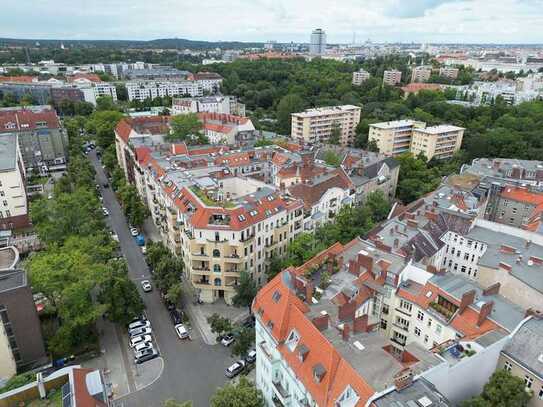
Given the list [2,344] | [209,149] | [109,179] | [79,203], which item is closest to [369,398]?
[2,344]

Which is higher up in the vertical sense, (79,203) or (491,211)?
(79,203)

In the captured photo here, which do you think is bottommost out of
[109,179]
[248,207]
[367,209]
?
[109,179]

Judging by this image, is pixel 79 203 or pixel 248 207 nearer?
pixel 248 207

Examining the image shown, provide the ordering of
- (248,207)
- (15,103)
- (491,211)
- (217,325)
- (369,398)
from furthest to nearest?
(15,103) → (491,211) → (248,207) → (217,325) → (369,398)

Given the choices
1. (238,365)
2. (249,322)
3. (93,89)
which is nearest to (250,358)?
(238,365)

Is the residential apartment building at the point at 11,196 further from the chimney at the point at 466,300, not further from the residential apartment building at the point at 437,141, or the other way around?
the residential apartment building at the point at 437,141

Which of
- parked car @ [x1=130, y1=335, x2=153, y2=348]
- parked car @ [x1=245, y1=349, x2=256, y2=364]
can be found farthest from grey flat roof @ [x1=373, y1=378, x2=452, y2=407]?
parked car @ [x1=130, y1=335, x2=153, y2=348]

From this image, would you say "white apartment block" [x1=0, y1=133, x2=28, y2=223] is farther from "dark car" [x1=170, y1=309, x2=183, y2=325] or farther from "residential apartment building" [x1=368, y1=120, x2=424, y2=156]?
"residential apartment building" [x1=368, y1=120, x2=424, y2=156]

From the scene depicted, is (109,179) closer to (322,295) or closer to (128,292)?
(128,292)
